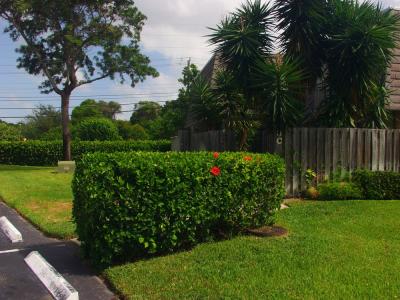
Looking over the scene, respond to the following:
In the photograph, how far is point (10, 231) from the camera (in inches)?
338

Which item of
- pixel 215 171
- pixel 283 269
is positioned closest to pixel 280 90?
pixel 215 171

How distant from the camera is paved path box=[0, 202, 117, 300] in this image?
5328mm

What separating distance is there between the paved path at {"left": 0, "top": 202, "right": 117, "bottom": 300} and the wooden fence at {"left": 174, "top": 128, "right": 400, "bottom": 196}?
549 centimetres

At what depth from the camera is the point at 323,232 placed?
7434 mm

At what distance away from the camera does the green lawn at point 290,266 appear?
495cm

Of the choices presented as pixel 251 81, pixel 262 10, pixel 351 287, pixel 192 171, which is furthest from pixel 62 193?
pixel 351 287

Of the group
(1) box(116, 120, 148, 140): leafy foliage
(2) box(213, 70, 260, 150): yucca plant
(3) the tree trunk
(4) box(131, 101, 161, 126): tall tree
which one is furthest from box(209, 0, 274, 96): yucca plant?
(4) box(131, 101, 161, 126): tall tree

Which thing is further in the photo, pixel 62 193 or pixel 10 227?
pixel 62 193

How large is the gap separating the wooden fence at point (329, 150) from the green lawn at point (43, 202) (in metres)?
4.86

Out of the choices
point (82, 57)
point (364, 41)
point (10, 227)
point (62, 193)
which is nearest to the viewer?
point (10, 227)

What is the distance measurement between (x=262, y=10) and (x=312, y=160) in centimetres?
375

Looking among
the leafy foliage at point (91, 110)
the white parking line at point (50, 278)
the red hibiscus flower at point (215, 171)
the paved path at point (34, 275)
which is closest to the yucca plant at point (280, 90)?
the red hibiscus flower at point (215, 171)

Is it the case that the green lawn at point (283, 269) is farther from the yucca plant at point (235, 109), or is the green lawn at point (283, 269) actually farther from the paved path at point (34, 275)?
the yucca plant at point (235, 109)

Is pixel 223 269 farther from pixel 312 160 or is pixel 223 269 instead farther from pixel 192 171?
pixel 312 160
